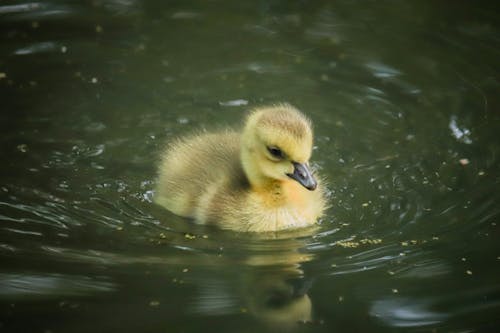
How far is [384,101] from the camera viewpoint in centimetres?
527

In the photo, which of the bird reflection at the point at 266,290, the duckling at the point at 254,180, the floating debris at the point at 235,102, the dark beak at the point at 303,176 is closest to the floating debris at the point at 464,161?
the duckling at the point at 254,180

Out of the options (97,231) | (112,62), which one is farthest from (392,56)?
(97,231)

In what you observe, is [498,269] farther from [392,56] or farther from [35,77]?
[35,77]

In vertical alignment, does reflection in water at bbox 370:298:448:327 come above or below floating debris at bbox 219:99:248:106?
below

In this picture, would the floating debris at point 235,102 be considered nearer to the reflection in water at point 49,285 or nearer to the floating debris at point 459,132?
the floating debris at point 459,132

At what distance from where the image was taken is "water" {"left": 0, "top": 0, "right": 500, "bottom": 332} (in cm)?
330

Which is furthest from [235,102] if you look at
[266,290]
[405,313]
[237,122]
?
[405,313]

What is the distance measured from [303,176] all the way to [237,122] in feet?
4.23

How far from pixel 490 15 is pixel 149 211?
3224 millimetres

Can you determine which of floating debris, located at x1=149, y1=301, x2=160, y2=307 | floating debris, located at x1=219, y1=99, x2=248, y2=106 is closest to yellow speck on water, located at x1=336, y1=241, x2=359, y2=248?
floating debris, located at x1=149, y1=301, x2=160, y2=307

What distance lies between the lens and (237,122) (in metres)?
5.14

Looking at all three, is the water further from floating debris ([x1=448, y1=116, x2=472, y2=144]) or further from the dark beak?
the dark beak

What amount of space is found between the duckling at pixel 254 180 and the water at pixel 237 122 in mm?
92

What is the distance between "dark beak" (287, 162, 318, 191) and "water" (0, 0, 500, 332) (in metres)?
0.27
